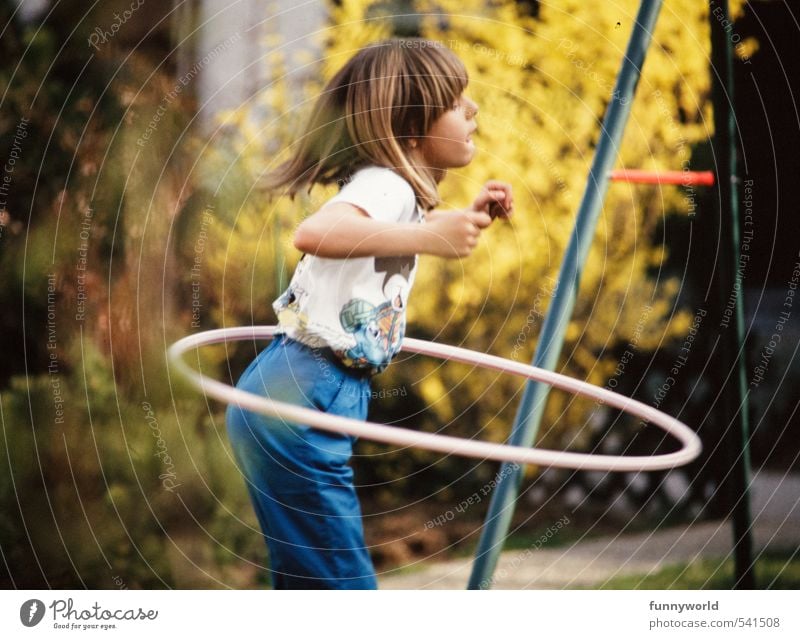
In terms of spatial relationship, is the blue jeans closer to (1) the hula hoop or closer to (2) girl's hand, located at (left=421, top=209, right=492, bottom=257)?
(1) the hula hoop

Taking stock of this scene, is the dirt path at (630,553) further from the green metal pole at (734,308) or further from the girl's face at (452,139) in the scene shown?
the girl's face at (452,139)

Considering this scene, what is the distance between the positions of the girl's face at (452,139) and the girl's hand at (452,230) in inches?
5.1

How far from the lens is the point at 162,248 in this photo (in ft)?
7.55

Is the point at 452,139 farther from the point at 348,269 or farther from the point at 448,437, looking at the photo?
the point at 448,437

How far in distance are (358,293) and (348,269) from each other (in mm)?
59

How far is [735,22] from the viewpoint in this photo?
7.96 feet

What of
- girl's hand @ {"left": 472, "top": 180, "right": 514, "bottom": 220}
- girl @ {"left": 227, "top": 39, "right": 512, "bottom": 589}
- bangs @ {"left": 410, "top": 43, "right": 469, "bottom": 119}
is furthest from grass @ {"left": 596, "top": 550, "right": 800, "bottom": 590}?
bangs @ {"left": 410, "top": 43, "right": 469, "bottom": 119}

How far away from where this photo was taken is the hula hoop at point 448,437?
77.4 inches

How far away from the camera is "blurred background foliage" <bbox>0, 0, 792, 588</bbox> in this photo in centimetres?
229

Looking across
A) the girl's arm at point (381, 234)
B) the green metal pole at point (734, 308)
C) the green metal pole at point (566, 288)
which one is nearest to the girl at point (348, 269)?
the girl's arm at point (381, 234)

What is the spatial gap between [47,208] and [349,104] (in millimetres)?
792

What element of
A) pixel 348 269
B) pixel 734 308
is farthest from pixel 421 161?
pixel 734 308
